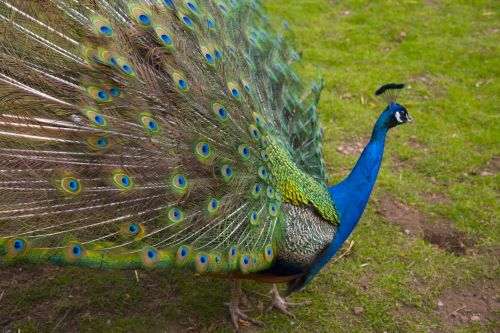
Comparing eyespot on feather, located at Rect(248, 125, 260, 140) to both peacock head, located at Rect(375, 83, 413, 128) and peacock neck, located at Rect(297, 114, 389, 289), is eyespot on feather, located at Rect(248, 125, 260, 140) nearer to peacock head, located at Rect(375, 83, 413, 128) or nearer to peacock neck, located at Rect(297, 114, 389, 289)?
peacock neck, located at Rect(297, 114, 389, 289)

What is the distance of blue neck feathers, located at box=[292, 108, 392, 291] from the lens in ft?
8.90

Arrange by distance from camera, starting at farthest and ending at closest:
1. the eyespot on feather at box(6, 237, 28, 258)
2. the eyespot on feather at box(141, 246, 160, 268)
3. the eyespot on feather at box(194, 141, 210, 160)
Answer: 1. the eyespot on feather at box(194, 141, 210, 160)
2. the eyespot on feather at box(141, 246, 160, 268)
3. the eyespot on feather at box(6, 237, 28, 258)

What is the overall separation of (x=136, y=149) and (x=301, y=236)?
93 cm

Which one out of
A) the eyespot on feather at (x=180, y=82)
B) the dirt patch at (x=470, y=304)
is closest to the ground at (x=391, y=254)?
the dirt patch at (x=470, y=304)

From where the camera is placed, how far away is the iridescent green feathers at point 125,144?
6.44 ft

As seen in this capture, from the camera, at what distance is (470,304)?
10.1 feet

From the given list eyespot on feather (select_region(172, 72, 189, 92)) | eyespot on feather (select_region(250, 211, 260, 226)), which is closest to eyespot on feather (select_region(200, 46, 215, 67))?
eyespot on feather (select_region(172, 72, 189, 92))

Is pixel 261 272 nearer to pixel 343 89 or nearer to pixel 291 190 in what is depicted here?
pixel 291 190

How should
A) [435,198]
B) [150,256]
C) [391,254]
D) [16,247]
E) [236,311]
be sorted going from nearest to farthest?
1. [16,247]
2. [150,256]
3. [236,311]
4. [391,254]
5. [435,198]

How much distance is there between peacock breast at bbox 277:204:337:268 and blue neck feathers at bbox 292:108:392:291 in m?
0.15

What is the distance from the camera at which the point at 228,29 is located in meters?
2.63

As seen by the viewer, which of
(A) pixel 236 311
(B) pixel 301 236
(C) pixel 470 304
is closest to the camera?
(B) pixel 301 236

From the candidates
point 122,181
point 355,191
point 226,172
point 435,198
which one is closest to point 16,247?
point 122,181

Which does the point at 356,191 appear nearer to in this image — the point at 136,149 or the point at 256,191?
the point at 256,191
